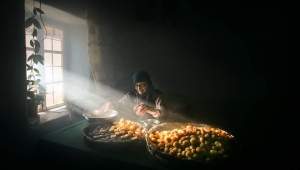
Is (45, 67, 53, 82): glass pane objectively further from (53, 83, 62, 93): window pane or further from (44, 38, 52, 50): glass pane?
(44, 38, 52, 50): glass pane

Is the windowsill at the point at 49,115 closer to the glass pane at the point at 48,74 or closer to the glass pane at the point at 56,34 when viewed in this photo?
the glass pane at the point at 48,74

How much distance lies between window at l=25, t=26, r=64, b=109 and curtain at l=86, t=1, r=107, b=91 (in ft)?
2.72

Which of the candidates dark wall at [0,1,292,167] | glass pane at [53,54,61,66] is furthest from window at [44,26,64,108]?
dark wall at [0,1,292,167]

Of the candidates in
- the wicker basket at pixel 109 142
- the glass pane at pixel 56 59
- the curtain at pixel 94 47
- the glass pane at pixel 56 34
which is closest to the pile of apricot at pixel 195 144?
the wicker basket at pixel 109 142

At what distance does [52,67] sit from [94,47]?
3.62 feet

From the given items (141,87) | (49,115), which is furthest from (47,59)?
(141,87)

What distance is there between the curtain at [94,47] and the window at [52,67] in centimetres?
83

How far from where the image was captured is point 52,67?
4.36 metres

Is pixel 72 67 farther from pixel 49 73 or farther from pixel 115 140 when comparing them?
pixel 115 140

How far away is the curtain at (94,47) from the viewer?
13.9 ft

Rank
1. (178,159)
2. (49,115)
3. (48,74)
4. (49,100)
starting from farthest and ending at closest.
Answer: (49,100)
(48,74)
(49,115)
(178,159)

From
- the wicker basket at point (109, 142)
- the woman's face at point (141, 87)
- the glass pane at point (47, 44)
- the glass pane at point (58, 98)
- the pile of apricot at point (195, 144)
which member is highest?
the glass pane at point (47, 44)

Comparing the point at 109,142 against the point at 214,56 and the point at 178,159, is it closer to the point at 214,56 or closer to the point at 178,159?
the point at 178,159

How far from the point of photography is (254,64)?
142 inches
